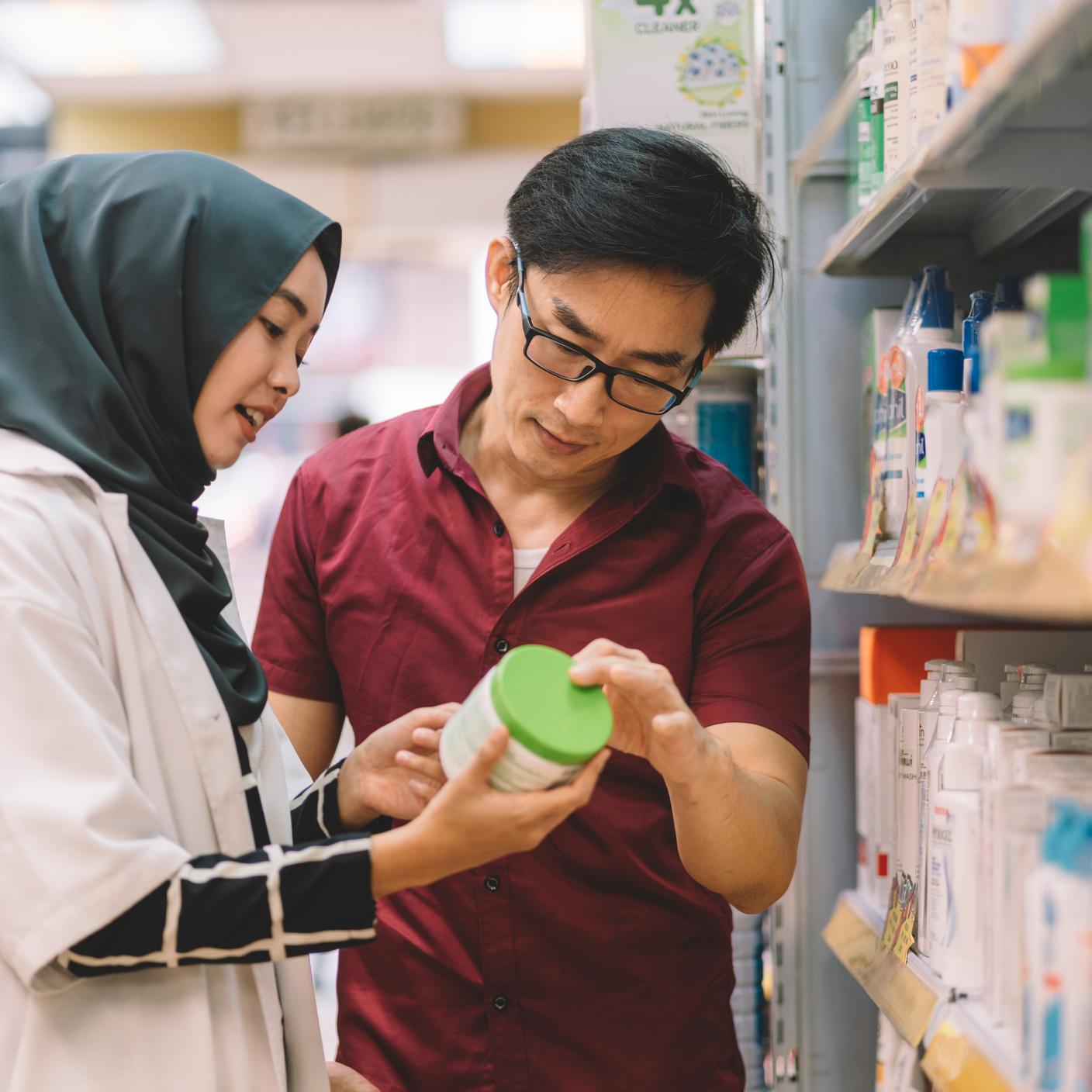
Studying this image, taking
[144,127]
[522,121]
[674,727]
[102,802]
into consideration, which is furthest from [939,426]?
[144,127]

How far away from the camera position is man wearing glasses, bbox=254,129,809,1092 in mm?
1577

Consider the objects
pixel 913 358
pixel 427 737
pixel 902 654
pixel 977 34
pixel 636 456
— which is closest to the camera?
pixel 977 34

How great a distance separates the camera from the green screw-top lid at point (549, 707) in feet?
3.61

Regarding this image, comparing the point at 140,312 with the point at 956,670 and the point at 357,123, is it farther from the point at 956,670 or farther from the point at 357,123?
the point at 357,123

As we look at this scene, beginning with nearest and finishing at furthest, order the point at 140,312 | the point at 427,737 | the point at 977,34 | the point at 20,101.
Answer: the point at 977,34 < the point at 140,312 < the point at 427,737 < the point at 20,101

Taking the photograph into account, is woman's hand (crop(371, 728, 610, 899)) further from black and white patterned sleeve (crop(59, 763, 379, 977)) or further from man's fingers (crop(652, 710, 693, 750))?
man's fingers (crop(652, 710, 693, 750))

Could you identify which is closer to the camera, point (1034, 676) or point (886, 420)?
point (1034, 676)

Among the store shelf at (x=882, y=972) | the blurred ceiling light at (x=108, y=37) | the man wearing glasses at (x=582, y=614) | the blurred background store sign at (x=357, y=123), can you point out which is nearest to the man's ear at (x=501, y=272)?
the man wearing glasses at (x=582, y=614)

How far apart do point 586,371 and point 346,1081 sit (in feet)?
3.18

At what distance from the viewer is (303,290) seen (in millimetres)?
1386

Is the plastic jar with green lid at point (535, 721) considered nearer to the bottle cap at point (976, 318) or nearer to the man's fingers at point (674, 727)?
the man's fingers at point (674, 727)

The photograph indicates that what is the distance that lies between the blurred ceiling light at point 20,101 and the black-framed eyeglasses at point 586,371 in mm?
5212

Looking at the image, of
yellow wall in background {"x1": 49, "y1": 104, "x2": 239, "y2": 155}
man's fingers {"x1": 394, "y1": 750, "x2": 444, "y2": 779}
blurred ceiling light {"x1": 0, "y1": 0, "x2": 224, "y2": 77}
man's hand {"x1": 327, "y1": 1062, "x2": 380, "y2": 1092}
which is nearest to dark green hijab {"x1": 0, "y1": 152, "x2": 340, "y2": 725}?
man's fingers {"x1": 394, "y1": 750, "x2": 444, "y2": 779}

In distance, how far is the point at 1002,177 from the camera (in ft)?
4.15
